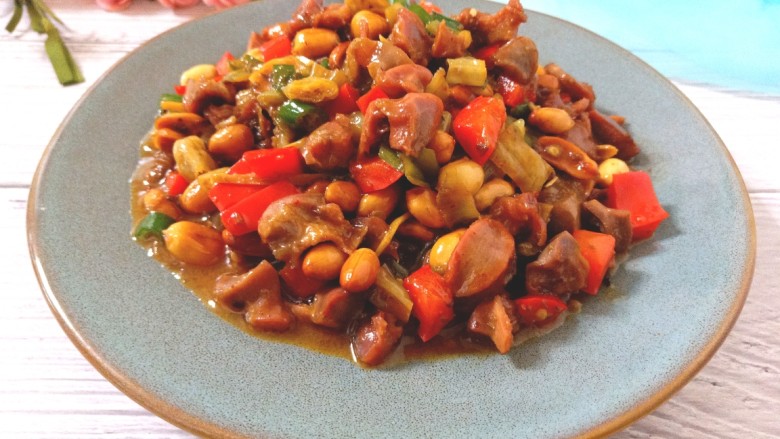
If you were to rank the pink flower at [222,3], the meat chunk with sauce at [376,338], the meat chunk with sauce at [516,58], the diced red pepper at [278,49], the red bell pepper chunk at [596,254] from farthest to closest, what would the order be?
the pink flower at [222,3] → the diced red pepper at [278,49] → the meat chunk with sauce at [516,58] → the red bell pepper chunk at [596,254] → the meat chunk with sauce at [376,338]

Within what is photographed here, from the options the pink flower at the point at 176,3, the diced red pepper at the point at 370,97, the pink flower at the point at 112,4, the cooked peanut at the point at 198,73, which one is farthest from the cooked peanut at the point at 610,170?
the pink flower at the point at 112,4

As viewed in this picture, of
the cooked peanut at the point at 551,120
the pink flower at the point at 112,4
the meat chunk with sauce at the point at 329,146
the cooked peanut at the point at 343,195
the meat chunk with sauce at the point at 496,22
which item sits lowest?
the pink flower at the point at 112,4

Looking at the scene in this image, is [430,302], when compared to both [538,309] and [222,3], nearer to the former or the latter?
[538,309]

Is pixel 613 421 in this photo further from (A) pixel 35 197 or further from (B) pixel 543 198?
(A) pixel 35 197

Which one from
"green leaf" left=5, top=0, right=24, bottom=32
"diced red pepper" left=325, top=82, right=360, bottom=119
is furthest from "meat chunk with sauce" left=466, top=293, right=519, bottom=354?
"green leaf" left=5, top=0, right=24, bottom=32

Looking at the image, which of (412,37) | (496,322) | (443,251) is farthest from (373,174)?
(496,322)

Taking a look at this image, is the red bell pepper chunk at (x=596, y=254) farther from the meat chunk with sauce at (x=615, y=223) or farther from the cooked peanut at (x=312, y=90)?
the cooked peanut at (x=312, y=90)
